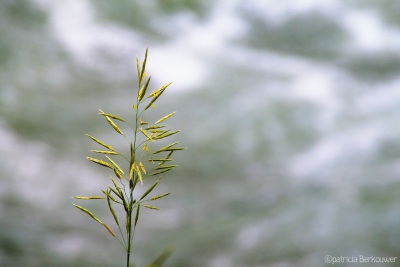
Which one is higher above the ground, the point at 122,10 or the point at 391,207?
the point at 122,10

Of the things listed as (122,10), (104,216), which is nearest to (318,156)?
(104,216)

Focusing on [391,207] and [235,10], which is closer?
[391,207]

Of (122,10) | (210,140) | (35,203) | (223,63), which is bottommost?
(35,203)

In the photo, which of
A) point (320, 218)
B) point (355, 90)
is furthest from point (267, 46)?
point (320, 218)

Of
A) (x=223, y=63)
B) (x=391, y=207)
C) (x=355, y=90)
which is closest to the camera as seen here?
(x=391, y=207)

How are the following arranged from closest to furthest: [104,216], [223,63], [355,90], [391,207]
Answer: [391,207], [104,216], [355,90], [223,63]

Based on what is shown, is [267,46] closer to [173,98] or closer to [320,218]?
[173,98]

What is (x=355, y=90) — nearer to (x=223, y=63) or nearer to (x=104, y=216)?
(x=223, y=63)
